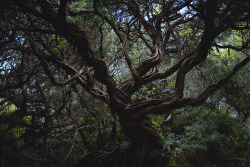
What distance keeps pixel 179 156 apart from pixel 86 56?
2.82 m

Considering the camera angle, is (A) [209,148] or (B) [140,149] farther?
(A) [209,148]

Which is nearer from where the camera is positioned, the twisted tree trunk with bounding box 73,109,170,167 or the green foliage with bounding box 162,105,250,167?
the twisted tree trunk with bounding box 73,109,170,167

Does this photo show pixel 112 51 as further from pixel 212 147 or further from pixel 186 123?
pixel 212 147

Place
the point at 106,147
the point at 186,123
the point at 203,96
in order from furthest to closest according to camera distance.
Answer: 1. the point at 186,123
2. the point at 106,147
3. the point at 203,96

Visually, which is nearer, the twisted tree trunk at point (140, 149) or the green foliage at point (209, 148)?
the twisted tree trunk at point (140, 149)

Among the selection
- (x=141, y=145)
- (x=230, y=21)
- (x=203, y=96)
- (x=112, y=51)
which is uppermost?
(x=112, y=51)

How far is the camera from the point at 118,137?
3920 millimetres

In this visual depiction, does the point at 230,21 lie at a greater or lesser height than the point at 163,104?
greater

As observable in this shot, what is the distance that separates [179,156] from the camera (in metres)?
3.26

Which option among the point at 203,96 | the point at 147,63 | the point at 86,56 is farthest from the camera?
the point at 147,63

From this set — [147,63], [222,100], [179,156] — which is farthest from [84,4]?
[222,100]

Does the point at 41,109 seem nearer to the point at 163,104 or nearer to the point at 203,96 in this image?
the point at 163,104

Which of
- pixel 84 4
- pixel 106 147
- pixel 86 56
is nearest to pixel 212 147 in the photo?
pixel 106 147

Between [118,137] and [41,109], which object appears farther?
[118,137]
